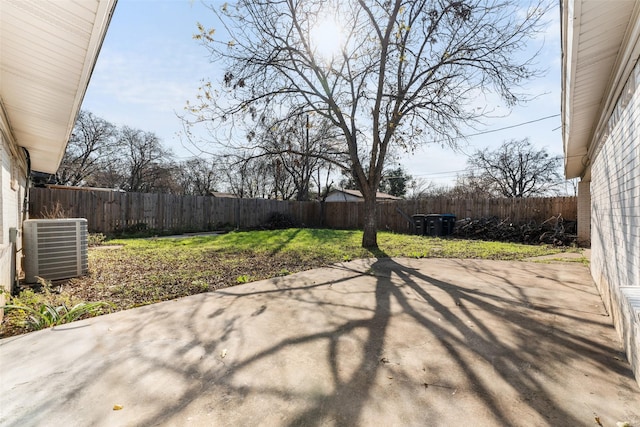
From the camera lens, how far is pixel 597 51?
2.33 m

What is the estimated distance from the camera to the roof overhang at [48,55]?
5.43ft

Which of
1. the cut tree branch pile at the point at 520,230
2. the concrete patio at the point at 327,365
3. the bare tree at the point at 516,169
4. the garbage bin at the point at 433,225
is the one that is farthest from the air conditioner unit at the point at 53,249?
the bare tree at the point at 516,169

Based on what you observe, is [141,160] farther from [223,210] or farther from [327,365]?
[327,365]

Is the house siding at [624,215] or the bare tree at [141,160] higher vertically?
the bare tree at [141,160]

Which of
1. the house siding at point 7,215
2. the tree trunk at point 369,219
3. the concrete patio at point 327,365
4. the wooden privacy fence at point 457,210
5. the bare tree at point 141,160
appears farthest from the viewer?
the bare tree at point 141,160

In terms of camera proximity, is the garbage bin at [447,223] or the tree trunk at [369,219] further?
the garbage bin at [447,223]

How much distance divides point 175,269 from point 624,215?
Answer: 5873 millimetres

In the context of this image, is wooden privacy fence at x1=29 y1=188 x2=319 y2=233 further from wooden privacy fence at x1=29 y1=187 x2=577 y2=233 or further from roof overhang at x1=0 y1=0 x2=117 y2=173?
roof overhang at x1=0 y1=0 x2=117 y2=173

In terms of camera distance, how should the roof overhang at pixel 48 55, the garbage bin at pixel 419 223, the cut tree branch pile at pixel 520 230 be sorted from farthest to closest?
the garbage bin at pixel 419 223 < the cut tree branch pile at pixel 520 230 < the roof overhang at pixel 48 55

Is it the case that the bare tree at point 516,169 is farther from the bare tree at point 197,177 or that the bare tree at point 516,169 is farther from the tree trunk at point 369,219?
the bare tree at point 197,177

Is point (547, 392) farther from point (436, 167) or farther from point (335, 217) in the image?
point (436, 167)

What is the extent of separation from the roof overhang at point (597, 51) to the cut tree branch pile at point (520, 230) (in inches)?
282

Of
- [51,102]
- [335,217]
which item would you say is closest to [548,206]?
[335,217]

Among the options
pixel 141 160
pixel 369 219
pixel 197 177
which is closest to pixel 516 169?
pixel 369 219
